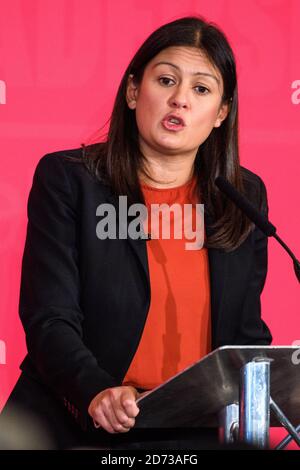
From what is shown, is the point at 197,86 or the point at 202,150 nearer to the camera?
the point at 197,86

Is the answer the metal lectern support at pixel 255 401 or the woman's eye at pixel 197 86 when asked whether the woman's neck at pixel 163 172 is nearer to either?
the woman's eye at pixel 197 86

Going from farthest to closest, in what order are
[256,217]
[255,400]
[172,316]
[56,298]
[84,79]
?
[84,79] < [172,316] < [56,298] < [256,217] < [255,400]

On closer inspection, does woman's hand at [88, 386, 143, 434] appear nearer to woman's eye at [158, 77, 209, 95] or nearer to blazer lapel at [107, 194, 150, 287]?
blazer lapel at [107, 194, 150, 287]

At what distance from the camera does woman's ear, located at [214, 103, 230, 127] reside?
82.5 inches

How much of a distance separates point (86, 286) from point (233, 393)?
559 mm

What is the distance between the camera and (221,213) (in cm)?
205

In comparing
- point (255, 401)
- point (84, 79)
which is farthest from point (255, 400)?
point (84, 79)

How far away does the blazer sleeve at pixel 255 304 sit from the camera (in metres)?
1.98

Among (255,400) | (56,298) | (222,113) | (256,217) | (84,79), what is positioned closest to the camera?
(255,400)

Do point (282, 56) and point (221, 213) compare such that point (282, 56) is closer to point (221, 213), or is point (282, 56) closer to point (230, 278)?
point (221, 213)

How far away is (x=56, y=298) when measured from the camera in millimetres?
1771

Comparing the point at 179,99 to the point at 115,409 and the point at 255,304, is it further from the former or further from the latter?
the point at 115,409

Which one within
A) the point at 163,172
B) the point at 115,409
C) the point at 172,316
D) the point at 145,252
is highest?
the point at 163,172
